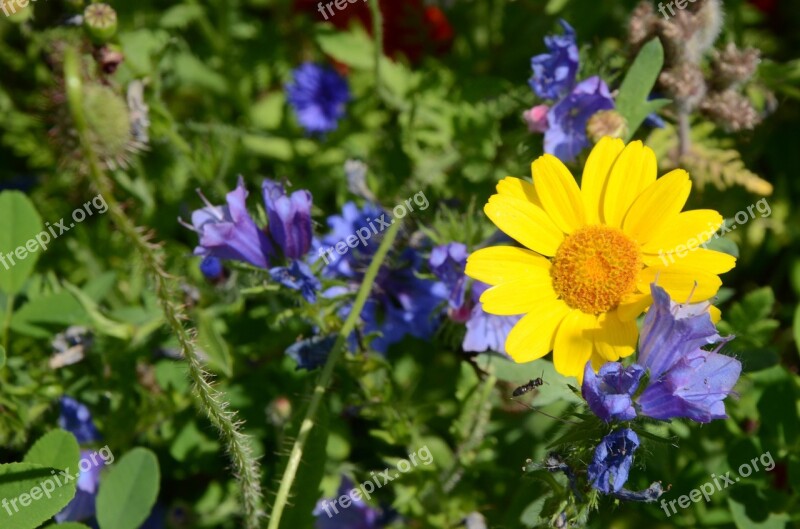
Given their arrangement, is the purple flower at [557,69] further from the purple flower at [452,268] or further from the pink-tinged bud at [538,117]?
the purple flower at [452,268]

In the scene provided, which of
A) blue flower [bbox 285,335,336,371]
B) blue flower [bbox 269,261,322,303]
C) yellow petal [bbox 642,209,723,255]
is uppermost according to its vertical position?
blue flower [bbox 269,261,322,303]

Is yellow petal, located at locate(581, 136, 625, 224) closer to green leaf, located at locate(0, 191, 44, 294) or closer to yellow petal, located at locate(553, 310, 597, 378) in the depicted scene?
yellow petal, located at locate(553, 310, 597, 378)

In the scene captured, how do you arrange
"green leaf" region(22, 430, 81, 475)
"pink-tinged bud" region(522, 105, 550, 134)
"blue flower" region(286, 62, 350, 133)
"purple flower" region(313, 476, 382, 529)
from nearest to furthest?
1. "green leaf" region(22, 430, 81, 475)
2. "pink-tinged bud" region(522, 105, 550, 134)
3. "purple flower" region(313, 476, 382, 529)
4. "blue flower" region(286, 62, 350, 133)

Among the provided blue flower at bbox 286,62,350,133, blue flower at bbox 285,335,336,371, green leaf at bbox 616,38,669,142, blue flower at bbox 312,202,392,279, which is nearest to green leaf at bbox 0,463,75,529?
blue flower at bbox 285,335,336,371

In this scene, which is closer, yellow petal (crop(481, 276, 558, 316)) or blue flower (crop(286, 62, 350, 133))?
yellow petal (crop(481, 276, 558, 316))

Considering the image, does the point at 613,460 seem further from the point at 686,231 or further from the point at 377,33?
the point at 377,33
